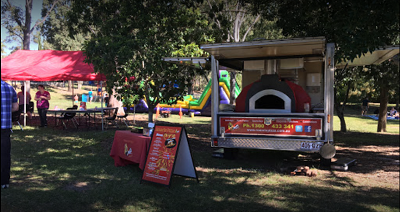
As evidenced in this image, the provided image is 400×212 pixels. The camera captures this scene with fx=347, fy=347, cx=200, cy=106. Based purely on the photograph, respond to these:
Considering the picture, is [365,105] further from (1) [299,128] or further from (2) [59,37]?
(2) [59,37]

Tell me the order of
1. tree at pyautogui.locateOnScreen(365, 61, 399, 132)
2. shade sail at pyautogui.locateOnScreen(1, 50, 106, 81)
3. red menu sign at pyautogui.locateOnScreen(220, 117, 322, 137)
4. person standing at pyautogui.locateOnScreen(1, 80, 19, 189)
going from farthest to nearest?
shade sail at pyautogui.locateOnScreen(1, 50, 106, 81), tree at pyautogui.locateOnScreen(365, 61, 399, 132), red menu sign at pyautogui.locateOnScreen(220, 117, 322, 137), person standing at pyautogui.locateOnScreen(1, 80, 19, 189)

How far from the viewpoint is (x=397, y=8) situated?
462 cm

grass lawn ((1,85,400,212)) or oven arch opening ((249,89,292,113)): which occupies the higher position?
oven arch opening ((249,89,292,113))

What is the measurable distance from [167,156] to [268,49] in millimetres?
3262

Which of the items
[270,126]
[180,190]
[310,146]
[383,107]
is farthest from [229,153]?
[383,107]

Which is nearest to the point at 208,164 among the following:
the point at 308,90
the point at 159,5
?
the point at 308,90

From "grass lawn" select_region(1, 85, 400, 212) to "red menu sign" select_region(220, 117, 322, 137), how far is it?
76 cm

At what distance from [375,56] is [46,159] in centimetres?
802

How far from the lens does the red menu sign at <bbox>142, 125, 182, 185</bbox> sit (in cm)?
569

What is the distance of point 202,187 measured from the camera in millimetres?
5691

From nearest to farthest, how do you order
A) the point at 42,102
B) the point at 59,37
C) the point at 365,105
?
1. the point at 365,105
2. the point at 42,102
3. the point at 59,37

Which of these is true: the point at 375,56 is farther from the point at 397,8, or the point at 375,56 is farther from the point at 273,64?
the point at 397,8

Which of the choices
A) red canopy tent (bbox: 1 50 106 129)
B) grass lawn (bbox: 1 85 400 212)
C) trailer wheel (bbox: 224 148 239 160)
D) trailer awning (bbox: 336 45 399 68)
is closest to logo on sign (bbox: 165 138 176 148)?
grass lawn (bbox: 1 85 400 212)

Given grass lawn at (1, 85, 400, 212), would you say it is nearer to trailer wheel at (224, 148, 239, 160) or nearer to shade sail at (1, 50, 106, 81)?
trailer wheel at (224, 148, 239, 160)
